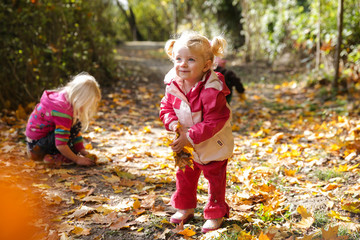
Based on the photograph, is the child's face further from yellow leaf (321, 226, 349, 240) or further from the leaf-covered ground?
yellow leaf (321, 226, 349, 240)

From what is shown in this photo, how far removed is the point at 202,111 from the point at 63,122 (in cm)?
172

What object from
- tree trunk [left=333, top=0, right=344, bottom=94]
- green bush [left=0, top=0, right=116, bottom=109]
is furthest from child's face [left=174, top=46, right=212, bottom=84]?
A: tree trunk [left=333, top=0, right=344, bottom=94]

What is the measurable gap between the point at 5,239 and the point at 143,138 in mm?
2652

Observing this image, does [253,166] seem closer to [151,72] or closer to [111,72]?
[111,72]

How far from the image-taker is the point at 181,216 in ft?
7.44

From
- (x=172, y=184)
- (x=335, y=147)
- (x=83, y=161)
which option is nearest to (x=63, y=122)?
(x=83, y=161)

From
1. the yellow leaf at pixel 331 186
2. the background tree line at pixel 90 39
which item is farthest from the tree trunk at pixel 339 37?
the yellow leaf at pixel 331 186

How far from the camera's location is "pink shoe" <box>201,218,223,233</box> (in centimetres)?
212

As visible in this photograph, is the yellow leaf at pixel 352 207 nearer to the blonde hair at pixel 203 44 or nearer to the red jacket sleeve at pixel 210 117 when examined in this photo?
the red jacket sleeve at pixel 210 117

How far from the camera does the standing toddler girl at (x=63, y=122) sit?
3174 mm

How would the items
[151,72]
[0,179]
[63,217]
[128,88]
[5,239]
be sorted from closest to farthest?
[5,239]
[63,217]
[0,179]
[128,88]
[151,72]

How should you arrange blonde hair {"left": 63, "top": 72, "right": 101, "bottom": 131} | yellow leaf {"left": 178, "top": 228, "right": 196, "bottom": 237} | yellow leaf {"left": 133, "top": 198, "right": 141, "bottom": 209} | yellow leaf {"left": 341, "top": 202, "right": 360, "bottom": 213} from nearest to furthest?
yellow leaf {"left": 178, "top": 228, "right": 196, "bottom": 237} < yellow leaf {"left": 341, "top": 202, "right": 360, "bottom": 213} < yellow leaf {"left": 133, "top": 198, "right": 141, "bottom": 209} < blonde hair {"left": 63, "top": 72, "right": 101, "bottom": 131}

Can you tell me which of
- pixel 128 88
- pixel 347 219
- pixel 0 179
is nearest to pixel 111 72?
pixel 128 88

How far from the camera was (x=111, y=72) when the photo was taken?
7.41 meters
